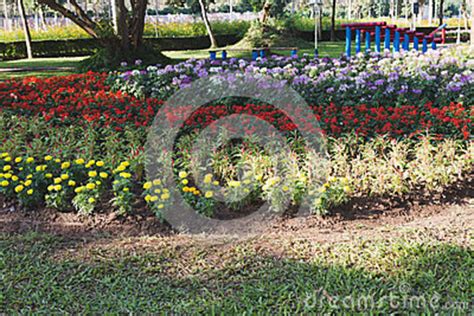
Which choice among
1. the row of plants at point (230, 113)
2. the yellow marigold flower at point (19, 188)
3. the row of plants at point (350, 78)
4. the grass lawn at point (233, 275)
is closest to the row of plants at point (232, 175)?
the yellow marigold flower at point (19, 188)

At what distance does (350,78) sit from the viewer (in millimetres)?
7586

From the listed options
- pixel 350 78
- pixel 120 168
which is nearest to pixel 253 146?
pixel 120 168

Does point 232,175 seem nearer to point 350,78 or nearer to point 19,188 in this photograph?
point 19,188

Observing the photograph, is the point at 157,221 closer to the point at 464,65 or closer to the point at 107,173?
the point at 107,173

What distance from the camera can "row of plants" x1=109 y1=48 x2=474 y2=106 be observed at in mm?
6875

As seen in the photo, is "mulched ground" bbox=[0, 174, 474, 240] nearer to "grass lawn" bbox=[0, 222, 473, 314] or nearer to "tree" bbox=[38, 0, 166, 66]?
"grass lawn" bbox=[0, 222, 473, 314]

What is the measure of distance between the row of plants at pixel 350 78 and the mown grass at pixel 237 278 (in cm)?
351

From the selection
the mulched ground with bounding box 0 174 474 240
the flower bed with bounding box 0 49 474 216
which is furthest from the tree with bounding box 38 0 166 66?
the mulched ground with bounding box 0 174 474 240

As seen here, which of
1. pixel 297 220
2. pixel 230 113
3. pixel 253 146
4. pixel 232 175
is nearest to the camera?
pixel 297 220

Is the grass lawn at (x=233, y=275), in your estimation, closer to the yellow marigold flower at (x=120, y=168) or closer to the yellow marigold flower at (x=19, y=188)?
the yellow marigold flower at (x=19, y=188)

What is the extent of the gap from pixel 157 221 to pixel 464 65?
631cm

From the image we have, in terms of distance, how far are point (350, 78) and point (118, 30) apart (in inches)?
269

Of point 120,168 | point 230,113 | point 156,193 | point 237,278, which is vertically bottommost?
point 237,278

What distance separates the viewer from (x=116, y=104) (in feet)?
23.5
